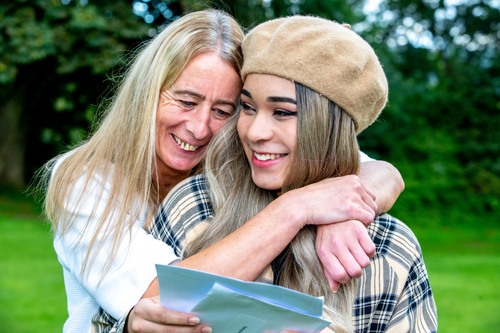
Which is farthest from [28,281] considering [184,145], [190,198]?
[190,198]

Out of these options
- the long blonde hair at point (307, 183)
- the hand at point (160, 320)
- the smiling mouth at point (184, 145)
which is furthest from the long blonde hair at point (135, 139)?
the hand at point (160, 320)

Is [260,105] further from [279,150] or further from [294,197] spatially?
[294,197]

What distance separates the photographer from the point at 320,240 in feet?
8.15

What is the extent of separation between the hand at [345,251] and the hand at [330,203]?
1.4 inches

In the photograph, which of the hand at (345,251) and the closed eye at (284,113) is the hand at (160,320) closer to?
the hand at (345,251)

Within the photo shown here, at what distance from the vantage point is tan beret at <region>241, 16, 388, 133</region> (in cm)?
244

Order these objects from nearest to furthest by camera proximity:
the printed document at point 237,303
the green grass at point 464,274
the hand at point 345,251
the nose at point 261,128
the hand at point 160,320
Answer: the printed document at point 237,303, the hand at point 160,320, the hand at point 345,251, the nose at point 261,128, the green grass at point 464,274

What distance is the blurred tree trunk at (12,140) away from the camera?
16625 millimetres

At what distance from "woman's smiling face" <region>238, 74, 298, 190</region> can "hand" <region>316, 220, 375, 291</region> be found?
0.29 m

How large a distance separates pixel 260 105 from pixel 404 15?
2756 centimetres

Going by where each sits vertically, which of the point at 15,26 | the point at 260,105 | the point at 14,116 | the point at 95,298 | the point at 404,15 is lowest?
the point at 404,15

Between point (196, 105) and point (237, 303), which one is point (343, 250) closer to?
point (237, 303)

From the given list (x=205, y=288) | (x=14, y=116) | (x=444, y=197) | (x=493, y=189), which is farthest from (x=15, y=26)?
(x=205, y=288)

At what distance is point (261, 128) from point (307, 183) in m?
0.27
